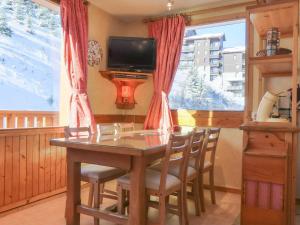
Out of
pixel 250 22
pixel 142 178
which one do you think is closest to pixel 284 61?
pixel 250 22

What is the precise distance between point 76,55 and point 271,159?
2.46 meters

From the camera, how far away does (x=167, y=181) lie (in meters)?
2.19

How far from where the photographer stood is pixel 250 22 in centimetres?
225

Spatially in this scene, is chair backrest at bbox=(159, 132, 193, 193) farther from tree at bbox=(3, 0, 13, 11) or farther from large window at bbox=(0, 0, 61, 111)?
Result: tree at bbox=(3, 0, 13, 11)

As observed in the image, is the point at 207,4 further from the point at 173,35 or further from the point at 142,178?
the point at 142,178

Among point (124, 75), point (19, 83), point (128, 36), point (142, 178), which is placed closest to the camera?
point (142, 178)

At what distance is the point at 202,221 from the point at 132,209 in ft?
3.01

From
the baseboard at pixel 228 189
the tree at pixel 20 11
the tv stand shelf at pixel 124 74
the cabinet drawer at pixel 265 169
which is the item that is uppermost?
the tree at pixel 20 11

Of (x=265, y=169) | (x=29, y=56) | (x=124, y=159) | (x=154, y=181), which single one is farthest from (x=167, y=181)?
(x=29, y=56)

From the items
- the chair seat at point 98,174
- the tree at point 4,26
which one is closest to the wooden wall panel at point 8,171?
the chair seat at point 98,174

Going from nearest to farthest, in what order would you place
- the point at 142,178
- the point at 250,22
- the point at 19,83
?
the point at 142,178 < the point at 250,22 < the point at 19,83

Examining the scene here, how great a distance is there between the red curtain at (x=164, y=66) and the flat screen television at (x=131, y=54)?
0.15 meters

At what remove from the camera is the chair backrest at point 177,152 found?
2074 mm

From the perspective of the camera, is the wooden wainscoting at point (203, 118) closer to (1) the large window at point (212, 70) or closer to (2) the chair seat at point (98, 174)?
(1) the large window at point (212, 70)
